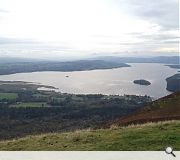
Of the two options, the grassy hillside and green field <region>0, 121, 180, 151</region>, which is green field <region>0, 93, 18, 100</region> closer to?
the grassy hillside

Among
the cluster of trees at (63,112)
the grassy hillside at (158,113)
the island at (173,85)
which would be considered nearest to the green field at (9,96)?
the cluster of trees at (63,112)

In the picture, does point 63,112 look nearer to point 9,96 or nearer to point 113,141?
point 9,96

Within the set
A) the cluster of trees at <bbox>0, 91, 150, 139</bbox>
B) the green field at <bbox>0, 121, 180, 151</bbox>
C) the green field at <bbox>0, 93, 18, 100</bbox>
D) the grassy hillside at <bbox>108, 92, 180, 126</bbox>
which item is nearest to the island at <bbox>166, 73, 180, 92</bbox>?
the cluster of trees at <bbox>0, 91, 150, 139</bbox>

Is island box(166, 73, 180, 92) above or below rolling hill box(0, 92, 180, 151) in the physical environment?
below

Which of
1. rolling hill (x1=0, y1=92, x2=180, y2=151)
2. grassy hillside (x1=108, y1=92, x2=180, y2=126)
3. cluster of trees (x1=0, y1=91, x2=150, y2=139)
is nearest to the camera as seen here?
rolling hill (x1=0, y1=92, x2=180, y2=151)

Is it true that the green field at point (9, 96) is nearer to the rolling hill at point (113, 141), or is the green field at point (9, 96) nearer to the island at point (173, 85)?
the island at point (173, 85)

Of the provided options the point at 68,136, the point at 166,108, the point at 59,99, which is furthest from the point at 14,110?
the point at 68,136

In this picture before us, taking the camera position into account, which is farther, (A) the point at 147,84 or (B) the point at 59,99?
(A) the point at 147,84
